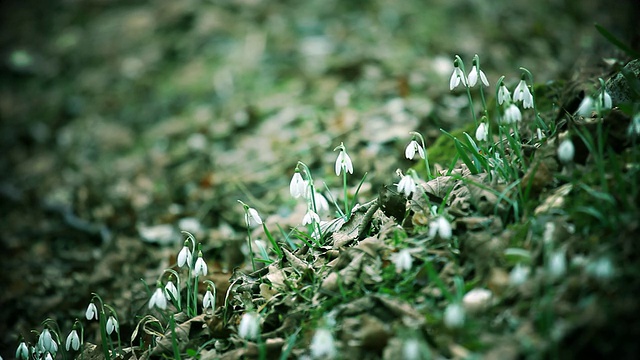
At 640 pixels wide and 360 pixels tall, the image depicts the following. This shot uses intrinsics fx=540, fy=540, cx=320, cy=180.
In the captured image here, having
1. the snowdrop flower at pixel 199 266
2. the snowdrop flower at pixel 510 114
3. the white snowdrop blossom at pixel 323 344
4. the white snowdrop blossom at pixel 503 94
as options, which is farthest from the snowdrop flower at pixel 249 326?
the white snowdrop blossom at pixel 503 94

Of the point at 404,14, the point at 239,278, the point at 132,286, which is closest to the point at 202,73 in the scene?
the point at 404,14

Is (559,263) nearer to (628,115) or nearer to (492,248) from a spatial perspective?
(492,248)

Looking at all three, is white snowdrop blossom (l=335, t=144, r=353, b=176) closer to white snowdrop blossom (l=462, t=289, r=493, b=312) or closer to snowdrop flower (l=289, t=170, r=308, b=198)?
snowdrop flower (l=289, t=170, r=308, b=198)

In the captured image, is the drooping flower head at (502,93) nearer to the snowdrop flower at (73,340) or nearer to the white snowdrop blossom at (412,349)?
the white snowdrop blossom at (412,349)

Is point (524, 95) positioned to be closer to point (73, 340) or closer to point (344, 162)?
point (344, 162)

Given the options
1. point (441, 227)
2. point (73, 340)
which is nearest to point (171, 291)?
point (73, 340)

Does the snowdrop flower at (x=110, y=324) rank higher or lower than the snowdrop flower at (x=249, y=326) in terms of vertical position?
lower
